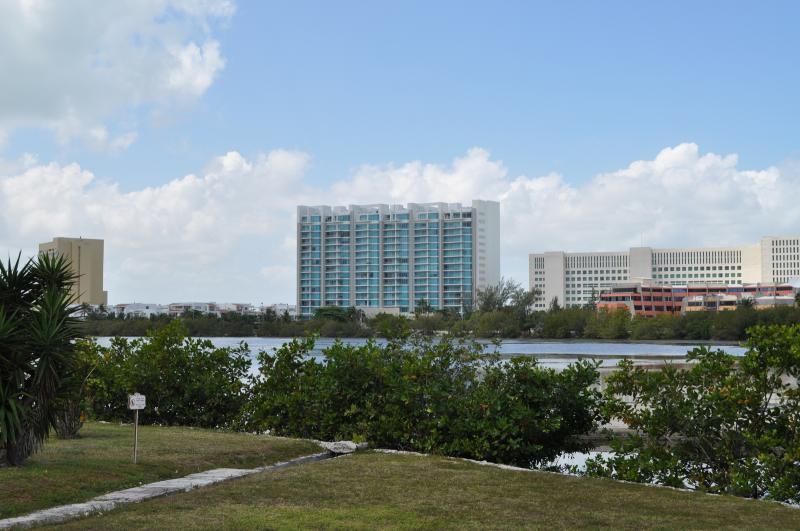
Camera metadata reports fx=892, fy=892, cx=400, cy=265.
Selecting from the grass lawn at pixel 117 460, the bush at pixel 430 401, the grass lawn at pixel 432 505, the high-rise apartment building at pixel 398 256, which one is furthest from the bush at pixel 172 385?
the high-rise apartment building at pixel 398 256

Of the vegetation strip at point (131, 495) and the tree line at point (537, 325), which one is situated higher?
the tree line at point (537, 325)

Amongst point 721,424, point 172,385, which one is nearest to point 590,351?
point 172,385

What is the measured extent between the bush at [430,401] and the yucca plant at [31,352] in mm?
5056

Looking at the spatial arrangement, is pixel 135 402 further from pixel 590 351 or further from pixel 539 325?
pixel 539 325

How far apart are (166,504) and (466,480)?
344 centimetres

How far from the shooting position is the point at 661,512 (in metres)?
8.57

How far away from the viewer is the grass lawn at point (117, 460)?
28.5 ft

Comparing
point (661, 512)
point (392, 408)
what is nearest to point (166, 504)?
point (661, 512)

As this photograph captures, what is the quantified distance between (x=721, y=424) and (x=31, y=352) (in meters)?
8.37

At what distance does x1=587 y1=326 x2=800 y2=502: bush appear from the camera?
1067cm

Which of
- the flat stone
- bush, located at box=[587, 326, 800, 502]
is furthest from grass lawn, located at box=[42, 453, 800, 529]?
the flat stone

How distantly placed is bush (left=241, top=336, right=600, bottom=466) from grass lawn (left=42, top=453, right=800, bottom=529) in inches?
78.9

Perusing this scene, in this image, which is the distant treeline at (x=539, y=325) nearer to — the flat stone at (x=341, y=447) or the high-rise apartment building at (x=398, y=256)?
the high-rise apartment building at (x=398, y=256)

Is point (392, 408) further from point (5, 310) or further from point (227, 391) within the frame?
point (5, 310)
